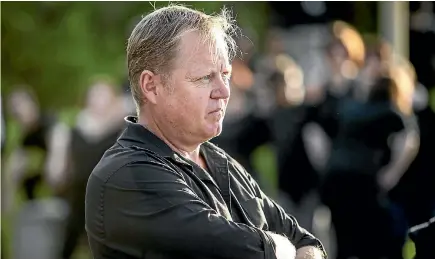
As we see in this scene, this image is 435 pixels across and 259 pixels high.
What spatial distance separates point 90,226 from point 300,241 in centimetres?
78

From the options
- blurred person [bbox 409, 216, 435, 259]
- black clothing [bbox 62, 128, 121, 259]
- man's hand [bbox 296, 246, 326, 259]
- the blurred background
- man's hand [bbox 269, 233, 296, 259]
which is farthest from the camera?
black clothing [bbox 62, 128, 121, 259]

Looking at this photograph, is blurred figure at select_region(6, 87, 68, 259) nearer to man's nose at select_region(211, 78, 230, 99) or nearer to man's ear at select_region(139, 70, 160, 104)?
man's ear at select_region(139, 70, 160, 104)

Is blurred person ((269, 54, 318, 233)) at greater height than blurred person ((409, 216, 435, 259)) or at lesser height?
lesser

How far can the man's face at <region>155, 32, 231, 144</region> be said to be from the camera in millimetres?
3230

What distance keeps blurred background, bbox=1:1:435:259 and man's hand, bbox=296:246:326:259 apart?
660 millimetres

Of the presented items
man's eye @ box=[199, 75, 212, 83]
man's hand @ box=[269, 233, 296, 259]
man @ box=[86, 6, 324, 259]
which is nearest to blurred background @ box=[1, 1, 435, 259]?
man's hand @ box=[269, 233, 296, 259]

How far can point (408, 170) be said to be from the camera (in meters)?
7.95

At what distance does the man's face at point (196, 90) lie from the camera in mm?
3230

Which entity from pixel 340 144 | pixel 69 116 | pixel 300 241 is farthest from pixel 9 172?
pixel 300 241

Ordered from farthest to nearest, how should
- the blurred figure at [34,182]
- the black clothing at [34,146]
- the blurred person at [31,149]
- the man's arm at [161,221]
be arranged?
the black clothing at [34,146], the blurred person at [31,149], the blurred figure at [34,182], the man's arm at [161,221]

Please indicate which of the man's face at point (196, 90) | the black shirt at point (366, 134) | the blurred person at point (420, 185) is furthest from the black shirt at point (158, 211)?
the blurred person at point (420, 185)

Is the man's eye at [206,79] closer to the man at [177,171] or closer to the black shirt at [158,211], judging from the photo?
A: the man at [177,171]

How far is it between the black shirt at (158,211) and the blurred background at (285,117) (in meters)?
1.17

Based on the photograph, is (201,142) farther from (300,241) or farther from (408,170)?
(408,170)
